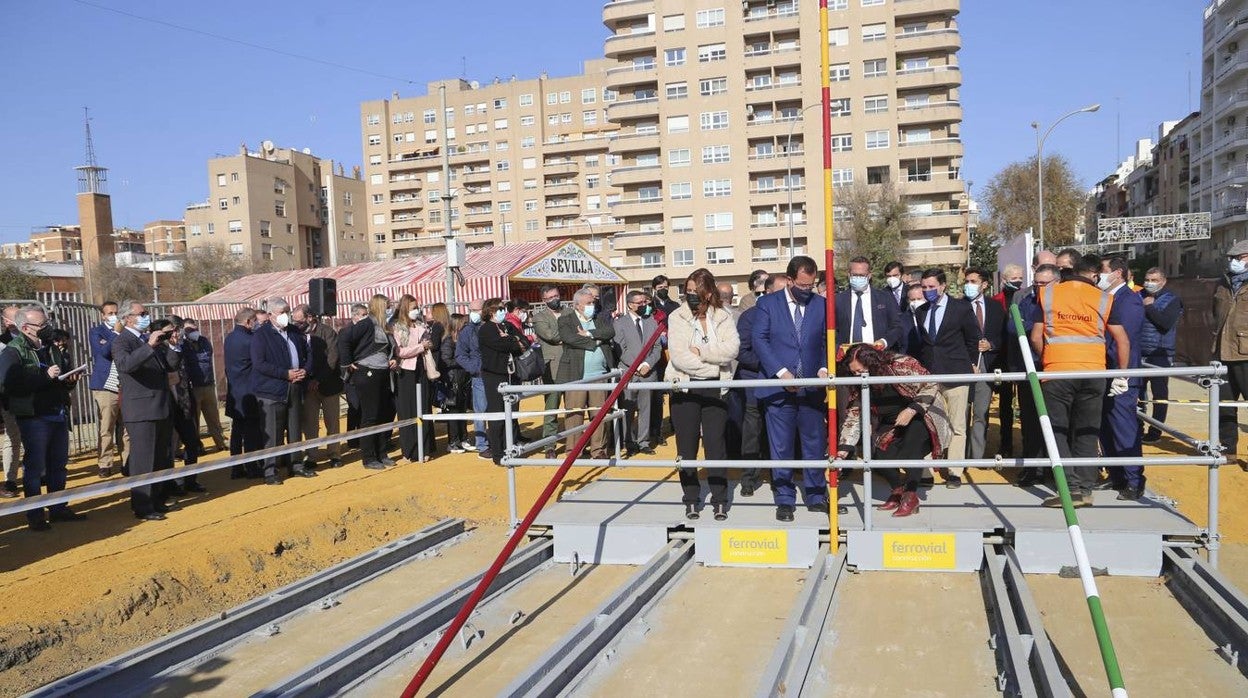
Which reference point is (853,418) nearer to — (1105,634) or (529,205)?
(1105,634)

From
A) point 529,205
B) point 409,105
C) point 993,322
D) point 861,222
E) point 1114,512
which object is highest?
point 409,105

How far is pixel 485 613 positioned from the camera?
5.85 meters

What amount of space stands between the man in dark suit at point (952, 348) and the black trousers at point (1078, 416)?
32.2 inches

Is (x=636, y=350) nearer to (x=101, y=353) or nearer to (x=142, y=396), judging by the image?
(x=142, y=396)

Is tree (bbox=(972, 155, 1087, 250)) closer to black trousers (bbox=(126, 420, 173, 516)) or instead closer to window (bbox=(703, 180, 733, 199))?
window (bbox=(703, 180, 733, 199))

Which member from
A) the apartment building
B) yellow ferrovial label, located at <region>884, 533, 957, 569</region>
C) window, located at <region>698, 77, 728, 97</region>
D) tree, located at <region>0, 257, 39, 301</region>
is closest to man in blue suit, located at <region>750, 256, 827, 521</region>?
yellow ferrovial label, located at <region>884, 533, 957, 569</region>

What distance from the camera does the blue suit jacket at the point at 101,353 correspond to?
938cm

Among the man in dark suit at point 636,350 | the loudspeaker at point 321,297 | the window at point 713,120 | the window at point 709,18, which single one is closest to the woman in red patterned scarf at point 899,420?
the man in dark suit at point 636,350

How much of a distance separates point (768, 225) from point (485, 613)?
53330 millimetres

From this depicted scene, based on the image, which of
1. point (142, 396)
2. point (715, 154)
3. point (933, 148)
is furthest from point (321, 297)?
point (933, 148)

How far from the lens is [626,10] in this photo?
59875mm

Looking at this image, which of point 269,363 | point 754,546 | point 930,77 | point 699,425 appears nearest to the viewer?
point 754,546

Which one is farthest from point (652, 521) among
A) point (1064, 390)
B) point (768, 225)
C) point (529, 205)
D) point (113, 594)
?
point (529, 205)

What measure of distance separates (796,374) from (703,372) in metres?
0.75
